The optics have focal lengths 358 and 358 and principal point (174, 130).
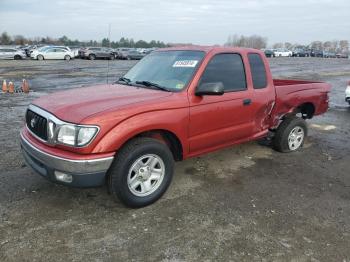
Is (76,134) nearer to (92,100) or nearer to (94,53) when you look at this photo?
(92,100)

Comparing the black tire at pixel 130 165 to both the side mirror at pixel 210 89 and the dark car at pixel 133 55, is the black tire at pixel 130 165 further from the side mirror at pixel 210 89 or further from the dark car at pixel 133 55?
the dark car at pixel 133 55

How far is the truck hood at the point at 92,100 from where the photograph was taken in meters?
3.79

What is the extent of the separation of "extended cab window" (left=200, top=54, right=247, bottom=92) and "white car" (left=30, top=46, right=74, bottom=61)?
36.9m

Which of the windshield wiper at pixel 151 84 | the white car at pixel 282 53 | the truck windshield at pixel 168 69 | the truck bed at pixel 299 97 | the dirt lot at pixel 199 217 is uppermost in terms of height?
the white car at pixel 282 53

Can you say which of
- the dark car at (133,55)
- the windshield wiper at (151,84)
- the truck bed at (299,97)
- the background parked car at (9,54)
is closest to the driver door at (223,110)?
the windshield wiper at (151,84)

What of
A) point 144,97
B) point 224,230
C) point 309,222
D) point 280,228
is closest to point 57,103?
point 144,97

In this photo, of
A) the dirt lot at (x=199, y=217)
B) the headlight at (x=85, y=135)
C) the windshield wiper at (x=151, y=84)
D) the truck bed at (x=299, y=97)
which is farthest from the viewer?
the truck bed at (x=299, y=97)

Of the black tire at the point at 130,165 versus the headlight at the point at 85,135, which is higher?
the headlight at the point at 85,135

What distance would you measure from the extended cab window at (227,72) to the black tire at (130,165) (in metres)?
1.10

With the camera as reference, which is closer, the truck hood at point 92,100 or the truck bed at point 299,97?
the truck hood at point 92,100

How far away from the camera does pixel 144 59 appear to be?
554 cm

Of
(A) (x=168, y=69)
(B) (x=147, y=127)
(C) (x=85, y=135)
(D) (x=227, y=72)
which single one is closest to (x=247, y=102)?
(D) (x=227, y=72)

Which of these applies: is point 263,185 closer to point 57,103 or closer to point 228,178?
point 228,178

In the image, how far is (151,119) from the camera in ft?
13.3
